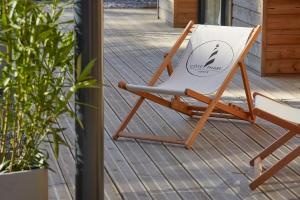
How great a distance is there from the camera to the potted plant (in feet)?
10.4

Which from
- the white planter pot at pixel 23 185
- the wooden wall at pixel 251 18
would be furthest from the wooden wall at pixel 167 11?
the white planter pot at pixel 23 185

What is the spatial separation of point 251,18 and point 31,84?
4643 millimetres

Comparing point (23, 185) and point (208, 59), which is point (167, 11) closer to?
point (208, 59)

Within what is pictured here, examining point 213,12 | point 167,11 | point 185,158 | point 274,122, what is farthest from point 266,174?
point 167,11

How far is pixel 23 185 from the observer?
332cm

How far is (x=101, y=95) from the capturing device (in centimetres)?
347

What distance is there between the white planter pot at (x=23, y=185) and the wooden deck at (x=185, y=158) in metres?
0.86

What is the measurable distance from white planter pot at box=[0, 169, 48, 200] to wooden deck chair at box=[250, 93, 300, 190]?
4.33 feet

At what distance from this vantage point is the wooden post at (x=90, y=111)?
11.2 ft

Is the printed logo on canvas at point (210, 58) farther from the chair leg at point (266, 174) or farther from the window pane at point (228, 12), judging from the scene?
the window pane at point (228, 12)

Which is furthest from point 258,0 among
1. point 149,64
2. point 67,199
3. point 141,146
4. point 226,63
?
point 67,199

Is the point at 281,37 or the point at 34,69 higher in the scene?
the point at 34,69

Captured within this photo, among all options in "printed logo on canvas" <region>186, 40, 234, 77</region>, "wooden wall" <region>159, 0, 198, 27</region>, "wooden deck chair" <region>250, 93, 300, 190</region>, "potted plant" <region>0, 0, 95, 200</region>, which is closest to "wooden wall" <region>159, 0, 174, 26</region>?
"wooden wall" <region>159, 0, 198, 27</region>

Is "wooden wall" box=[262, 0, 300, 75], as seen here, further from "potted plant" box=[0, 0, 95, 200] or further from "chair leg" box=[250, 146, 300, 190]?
"potted plant" box=[0, 0, 95, 200]
